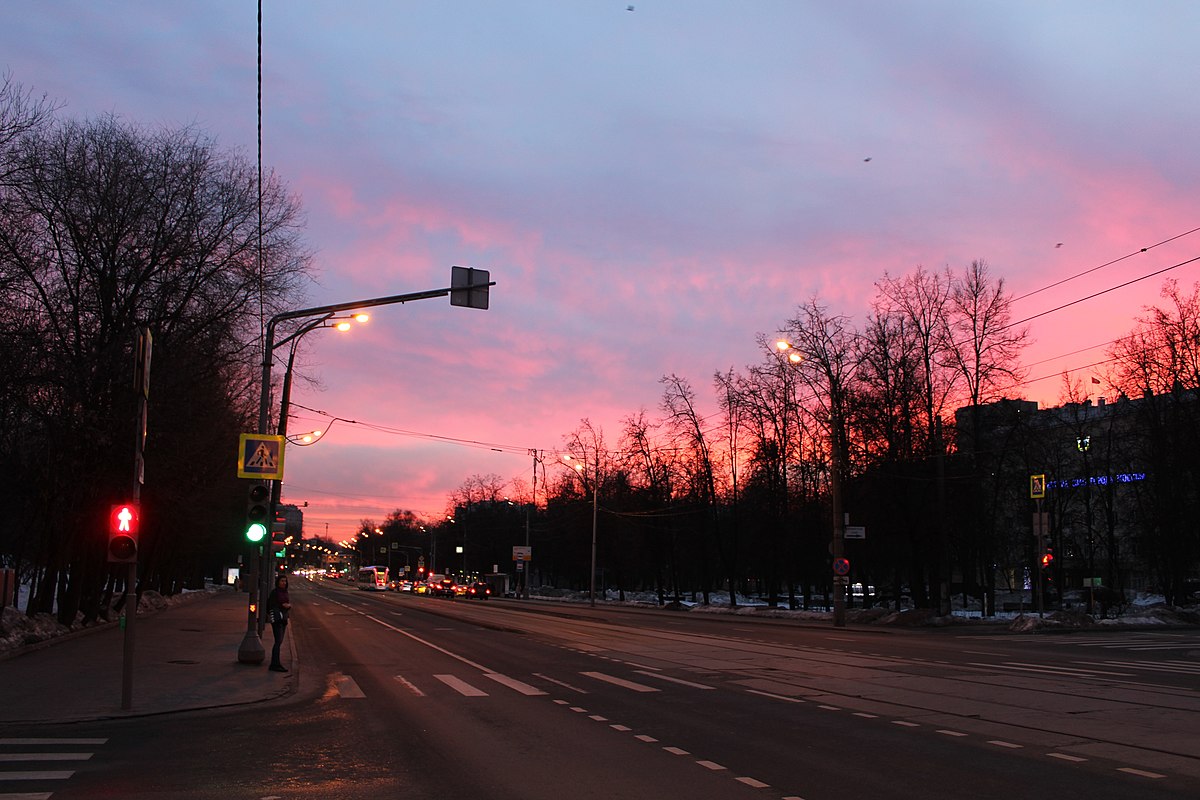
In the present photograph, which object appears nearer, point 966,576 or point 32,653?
point 32,653

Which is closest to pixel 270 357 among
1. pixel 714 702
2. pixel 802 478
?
pixel 714 702

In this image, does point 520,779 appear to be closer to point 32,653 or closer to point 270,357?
point 270,357

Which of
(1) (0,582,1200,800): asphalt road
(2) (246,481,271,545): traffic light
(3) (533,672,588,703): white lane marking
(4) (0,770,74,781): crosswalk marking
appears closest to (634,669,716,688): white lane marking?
(1) (0,582,1200,800): asphalt road

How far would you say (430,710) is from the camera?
13.6 metres

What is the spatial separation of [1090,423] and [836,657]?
1759 inches

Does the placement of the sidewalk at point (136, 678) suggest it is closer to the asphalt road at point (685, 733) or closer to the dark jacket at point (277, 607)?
the asphalt road at point (685, 733)

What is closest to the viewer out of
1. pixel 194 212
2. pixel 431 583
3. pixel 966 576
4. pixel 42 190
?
pixel 42 190

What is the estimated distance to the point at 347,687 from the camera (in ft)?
54.9

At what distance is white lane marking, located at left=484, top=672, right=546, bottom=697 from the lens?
51.2ft

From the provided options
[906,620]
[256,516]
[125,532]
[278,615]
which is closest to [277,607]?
[278,615]

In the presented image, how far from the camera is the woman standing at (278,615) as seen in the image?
1830cm

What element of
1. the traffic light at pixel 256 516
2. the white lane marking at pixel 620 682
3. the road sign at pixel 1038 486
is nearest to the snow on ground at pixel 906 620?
the road sign at pixel 1038 486

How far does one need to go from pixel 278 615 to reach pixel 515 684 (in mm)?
5557

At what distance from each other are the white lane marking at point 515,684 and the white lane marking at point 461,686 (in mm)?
630
